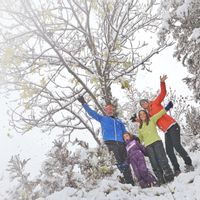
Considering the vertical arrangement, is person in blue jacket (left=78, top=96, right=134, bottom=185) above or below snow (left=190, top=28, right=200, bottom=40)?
below

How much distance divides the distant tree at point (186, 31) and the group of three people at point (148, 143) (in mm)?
1921

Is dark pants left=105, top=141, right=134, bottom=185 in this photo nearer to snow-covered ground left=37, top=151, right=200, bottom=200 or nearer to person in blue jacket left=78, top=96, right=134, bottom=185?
person in blue jacket left=78, top=96, right=134, bottom=185

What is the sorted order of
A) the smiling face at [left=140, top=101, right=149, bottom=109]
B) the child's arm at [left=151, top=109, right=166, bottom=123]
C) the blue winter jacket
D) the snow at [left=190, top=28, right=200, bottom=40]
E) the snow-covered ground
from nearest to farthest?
the snow-covered ground, the child's arm at [left=151, top=109, right=166, bottom=123], the smiling face at [left=140, top=101, right=149, bottom=109], the blue winter jacket, the snow at [left=190, top=28, right=200, bottom=40]

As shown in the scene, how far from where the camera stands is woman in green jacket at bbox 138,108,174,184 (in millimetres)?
8117

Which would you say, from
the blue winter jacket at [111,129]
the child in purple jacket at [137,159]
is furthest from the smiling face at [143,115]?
the blue winter jacket at [111,129]

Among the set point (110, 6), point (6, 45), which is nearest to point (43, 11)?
point (6, 45)

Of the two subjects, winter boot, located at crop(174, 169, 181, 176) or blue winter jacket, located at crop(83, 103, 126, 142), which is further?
blue winter jacket, located at crop(83, 103, 126, 142)

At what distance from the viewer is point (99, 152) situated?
900 cm

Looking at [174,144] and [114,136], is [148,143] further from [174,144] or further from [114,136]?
[114,136]

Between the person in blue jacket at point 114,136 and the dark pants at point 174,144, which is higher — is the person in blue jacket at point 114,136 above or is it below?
above

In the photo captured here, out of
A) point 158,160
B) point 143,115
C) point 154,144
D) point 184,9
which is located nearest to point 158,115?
point 143,115

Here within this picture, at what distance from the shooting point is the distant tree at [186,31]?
9656 millimetres

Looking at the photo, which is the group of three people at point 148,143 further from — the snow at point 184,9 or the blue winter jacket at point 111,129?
the snow at point 184,9

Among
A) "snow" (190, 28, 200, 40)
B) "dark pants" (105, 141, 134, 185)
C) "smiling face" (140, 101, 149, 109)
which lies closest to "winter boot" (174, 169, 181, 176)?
"dark pants" (105, 141, 134, 185)
